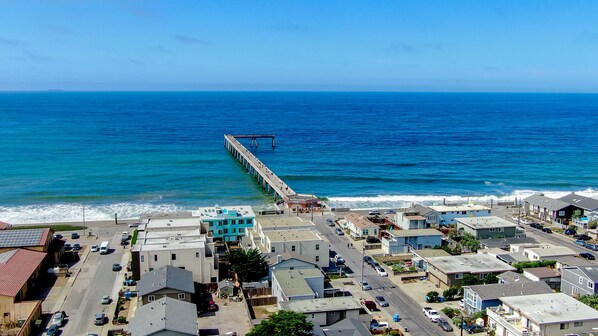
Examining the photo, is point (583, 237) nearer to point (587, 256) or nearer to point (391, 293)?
point (587, 256)

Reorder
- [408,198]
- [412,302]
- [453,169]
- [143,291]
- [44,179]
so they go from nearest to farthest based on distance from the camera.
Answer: [143,291] → [412,302] → [408,198] → [44,179] → [453,169]

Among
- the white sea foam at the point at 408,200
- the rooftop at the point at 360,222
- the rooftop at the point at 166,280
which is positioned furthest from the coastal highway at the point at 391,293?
the white sea foam at the point at 408,200

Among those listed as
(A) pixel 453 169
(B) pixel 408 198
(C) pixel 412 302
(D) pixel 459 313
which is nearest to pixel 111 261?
(C) pixel 412 302

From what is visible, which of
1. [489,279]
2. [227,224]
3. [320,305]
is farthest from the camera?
[227,224]

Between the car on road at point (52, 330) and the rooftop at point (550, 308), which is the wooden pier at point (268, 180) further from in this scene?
the car on road at point (52, 330)

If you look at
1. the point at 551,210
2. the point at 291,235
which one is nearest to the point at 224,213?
the point at 291,235

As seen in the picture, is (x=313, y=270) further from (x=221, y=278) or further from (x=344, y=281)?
(x=221, y=278)
